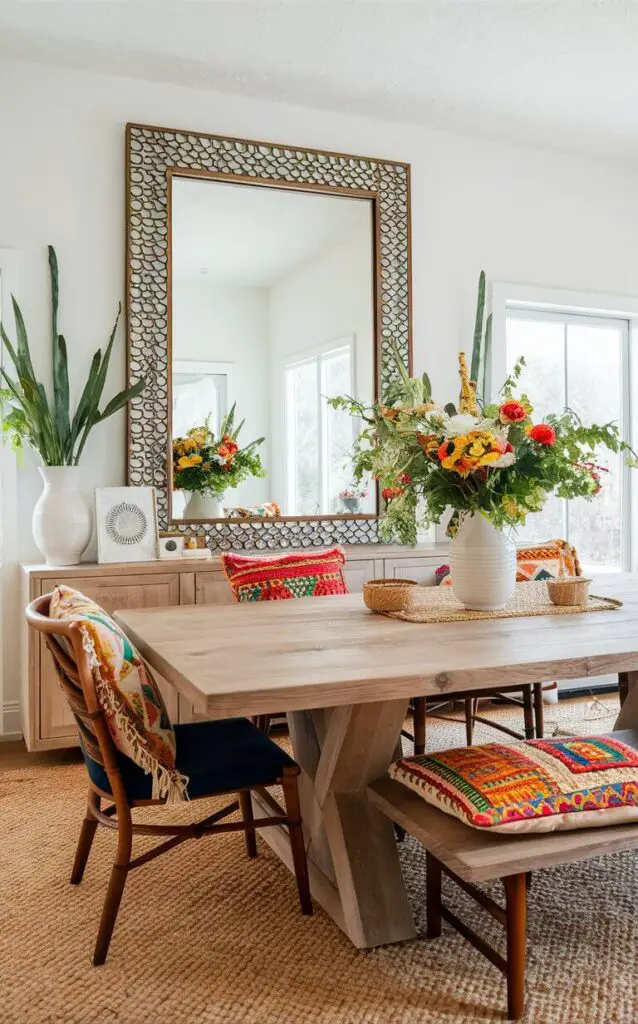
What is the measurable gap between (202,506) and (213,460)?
212 mm

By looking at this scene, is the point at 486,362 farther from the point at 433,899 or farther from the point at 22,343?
the point at 433,899

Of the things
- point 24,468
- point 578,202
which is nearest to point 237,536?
point 24,468

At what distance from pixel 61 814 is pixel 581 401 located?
11.6 feet

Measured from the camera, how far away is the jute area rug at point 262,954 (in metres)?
1.63

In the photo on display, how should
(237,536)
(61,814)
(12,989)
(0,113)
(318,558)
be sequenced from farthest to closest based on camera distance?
(237,536) < (0,113) < (318,558) < (61,814) < (12,989)

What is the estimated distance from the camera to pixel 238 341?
381 centimetres

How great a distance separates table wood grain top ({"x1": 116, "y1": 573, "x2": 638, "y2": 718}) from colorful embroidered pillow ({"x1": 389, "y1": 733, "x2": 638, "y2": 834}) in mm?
178

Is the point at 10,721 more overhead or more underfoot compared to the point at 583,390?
more underfoot

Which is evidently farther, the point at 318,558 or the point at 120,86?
the point at 120,86

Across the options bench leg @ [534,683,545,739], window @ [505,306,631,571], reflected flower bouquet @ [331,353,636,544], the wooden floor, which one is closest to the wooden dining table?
reflected flower bouquet @ [331,353,636,544]

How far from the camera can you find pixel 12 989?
1.71 meters

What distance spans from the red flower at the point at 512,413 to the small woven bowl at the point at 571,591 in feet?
1.66

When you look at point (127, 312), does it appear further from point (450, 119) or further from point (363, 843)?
point (363, 843)

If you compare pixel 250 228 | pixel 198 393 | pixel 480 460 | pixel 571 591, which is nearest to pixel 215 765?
pixel 480 460
